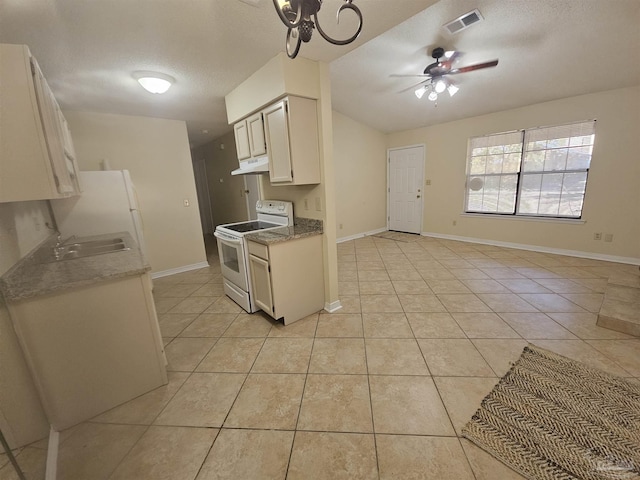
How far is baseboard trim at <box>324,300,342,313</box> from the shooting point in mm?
2667

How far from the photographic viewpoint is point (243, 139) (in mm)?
2883

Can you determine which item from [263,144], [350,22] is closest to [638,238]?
[350,22]

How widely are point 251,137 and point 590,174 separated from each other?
16.2 ft

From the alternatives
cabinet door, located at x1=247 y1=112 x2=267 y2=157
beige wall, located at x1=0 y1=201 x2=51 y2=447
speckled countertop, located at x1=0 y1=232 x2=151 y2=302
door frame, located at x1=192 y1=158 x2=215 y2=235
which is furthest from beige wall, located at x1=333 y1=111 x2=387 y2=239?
beige wall, located at x1=0 y1=201 x2=51 y2=447

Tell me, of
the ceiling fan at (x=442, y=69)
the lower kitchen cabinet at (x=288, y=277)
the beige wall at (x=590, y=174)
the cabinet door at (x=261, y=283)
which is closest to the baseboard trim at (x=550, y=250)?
the beige wall at (x=590, y=174)

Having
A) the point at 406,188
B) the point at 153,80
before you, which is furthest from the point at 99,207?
the point at 406,188

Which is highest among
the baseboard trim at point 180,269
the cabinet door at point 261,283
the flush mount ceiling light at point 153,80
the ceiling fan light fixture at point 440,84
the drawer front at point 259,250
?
the ceiling fan light fixture at point 440,84

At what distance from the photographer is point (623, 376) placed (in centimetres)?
166

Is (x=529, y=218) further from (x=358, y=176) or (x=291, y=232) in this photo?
(x=291, y=232)

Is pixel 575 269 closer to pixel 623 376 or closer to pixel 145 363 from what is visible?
pixel 623 376

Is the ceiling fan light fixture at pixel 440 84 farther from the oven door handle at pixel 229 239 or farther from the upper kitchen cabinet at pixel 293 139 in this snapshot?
the oven door handle at pixel 229 239

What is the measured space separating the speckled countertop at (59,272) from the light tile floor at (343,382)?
0.74 metres

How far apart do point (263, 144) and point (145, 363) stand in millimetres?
2109

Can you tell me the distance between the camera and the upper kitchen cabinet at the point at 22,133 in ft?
3.86
